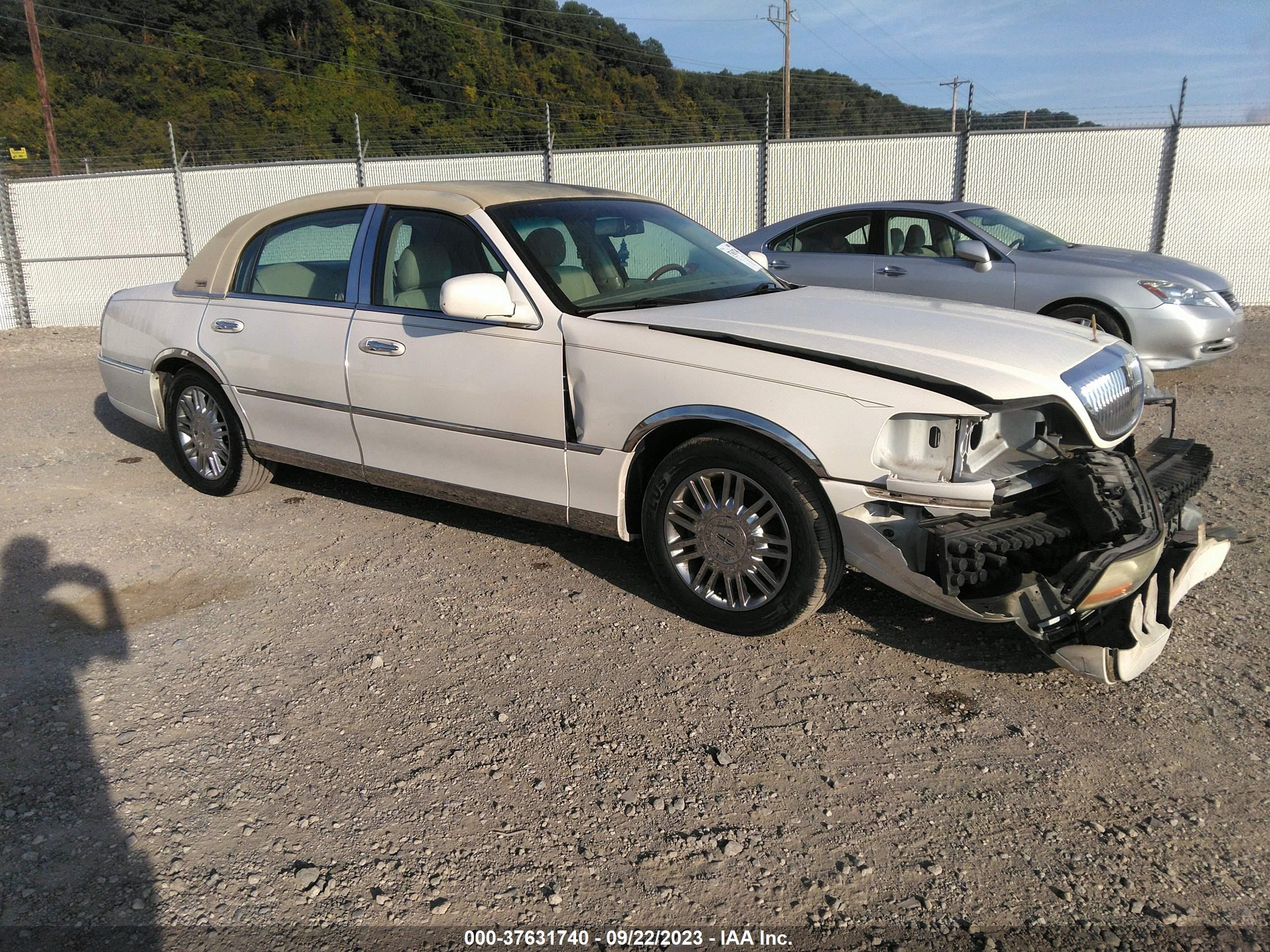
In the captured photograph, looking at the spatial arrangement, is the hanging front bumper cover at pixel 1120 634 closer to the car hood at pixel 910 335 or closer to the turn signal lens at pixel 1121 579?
the turn signal lens at pixel 1121 579

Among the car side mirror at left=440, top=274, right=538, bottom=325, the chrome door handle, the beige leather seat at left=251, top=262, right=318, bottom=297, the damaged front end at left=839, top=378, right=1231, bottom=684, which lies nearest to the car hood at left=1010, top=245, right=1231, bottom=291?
the damaged front end at left=839, top=378, right=1231, bottom=684

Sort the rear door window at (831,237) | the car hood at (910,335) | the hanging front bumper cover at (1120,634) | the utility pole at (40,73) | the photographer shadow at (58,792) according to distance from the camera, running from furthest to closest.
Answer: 1. the utility pole at (40,73)
2. the rear door window at (831,237)
3. the car hood at (910,335)
4. the hanging front bumper cover at (1120,634)
5. the photographer shadow at (58,792)

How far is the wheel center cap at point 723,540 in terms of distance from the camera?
3.52 m

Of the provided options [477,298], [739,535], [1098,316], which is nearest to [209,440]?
[477,298]

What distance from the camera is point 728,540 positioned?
3553 millimetres

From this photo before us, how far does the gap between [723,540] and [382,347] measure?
191 cm

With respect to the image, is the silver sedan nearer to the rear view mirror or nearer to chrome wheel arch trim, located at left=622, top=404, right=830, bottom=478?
the rear view mirror

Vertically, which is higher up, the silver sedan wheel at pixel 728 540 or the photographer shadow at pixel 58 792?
the silver sedan wheel at pixel 728 540

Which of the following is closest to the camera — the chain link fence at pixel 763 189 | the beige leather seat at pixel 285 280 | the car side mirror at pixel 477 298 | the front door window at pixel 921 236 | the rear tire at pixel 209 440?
the car side mirror at pixel 477 298

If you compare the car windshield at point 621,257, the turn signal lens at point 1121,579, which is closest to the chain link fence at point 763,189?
the car windshield at point 621,257

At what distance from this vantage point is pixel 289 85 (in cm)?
4291

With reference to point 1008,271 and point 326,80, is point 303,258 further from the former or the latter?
point 326,80

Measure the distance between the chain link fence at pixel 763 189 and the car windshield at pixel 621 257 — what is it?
1022cm

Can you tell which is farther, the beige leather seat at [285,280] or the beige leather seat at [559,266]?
the beige leather seat at [285,280]
